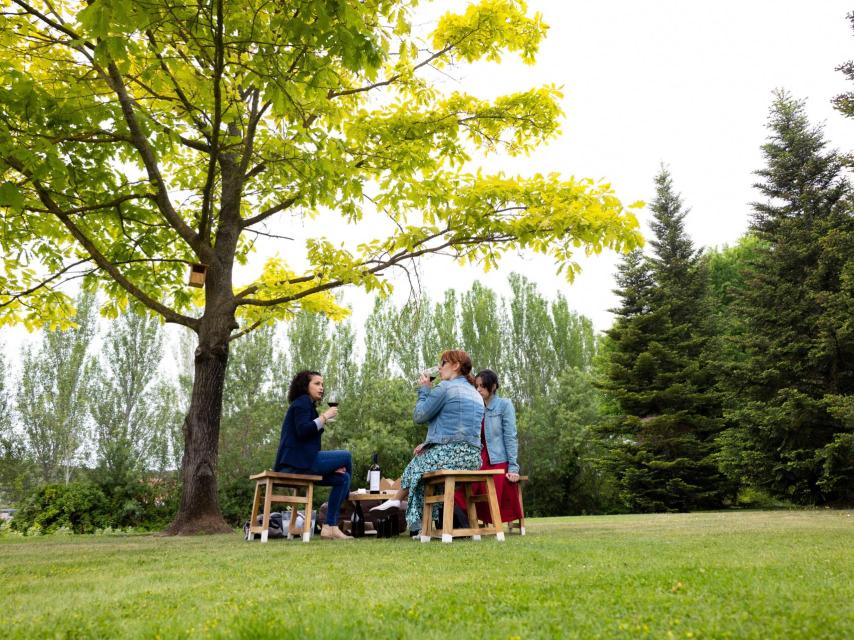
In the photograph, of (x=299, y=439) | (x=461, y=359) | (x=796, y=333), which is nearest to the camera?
(x=461, y=359)

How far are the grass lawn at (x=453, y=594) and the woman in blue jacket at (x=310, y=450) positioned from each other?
1.97 m

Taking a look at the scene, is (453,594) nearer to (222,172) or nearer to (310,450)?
(310,450)

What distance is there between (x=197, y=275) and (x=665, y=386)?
17.4 m

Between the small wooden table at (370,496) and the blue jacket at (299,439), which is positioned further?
the small wooden table at (370,496)

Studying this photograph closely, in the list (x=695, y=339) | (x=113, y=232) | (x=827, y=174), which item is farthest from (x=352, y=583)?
(x=695, y=339)

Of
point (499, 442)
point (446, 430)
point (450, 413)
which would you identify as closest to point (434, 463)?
point (446, 430)

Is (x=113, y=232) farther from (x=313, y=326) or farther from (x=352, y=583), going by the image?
(x=313, y=326)

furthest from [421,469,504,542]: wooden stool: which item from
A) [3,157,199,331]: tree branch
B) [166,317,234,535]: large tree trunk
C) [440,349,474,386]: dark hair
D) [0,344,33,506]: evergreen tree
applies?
[0,344,33,506]: evergreen tree

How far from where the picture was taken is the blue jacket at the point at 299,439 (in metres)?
6.23

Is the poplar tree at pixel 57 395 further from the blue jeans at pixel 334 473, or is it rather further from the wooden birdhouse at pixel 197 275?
the blue jeans at pixel 334 473

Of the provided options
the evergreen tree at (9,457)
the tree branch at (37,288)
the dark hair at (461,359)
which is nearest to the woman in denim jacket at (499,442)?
the dark hair at (461,359)

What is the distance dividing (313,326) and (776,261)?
13.4 meters

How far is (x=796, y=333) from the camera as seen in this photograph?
16594 mm

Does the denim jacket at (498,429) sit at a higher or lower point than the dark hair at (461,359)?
lower
